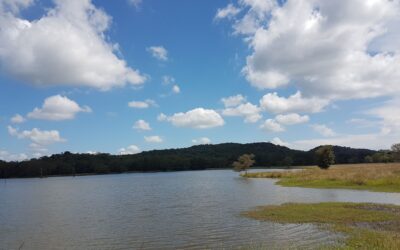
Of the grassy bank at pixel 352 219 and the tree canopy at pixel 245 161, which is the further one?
the tree canopy at pixel 245 161

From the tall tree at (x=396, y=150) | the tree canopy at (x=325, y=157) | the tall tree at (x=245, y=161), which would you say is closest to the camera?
the tree canopy at (x=325, y=157)

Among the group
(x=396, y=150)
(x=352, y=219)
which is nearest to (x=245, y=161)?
(x=396, y=150)

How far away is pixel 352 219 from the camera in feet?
99.0

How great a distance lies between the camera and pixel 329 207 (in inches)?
1467

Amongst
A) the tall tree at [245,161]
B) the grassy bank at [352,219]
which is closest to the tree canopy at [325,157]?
the tall tree at [245,161]

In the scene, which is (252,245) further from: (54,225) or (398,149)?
(398,149)

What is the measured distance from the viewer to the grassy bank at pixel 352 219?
21080mm

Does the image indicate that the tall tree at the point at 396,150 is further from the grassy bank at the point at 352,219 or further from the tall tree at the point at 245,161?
the grassy bank at the point at 352,219

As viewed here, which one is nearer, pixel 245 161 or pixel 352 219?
pixel 352 219

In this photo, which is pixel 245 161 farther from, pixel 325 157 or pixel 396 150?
pixel 396 150

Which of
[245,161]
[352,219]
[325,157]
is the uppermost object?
[245,161]

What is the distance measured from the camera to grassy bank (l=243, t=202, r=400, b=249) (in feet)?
69.2

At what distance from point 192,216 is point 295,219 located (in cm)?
1033

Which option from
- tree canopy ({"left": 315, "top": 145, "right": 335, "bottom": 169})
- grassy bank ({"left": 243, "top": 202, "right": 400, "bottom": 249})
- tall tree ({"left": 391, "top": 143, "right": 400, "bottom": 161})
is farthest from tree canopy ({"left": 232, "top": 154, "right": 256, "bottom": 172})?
grassy bank ({"left": 243, "top": 202, "right": 400, "bottom": 249})
